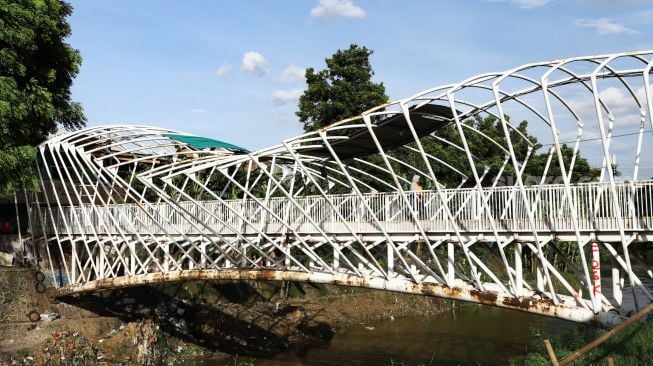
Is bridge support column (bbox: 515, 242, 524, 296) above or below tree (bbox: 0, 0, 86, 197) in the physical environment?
below

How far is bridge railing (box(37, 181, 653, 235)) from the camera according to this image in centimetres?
1486

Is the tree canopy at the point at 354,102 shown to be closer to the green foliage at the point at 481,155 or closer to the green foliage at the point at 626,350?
the green foliage at the point at 481,155

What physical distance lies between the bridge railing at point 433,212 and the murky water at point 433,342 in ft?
23.8

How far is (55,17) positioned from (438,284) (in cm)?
2291

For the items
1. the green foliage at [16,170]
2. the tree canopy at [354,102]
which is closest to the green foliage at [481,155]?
the tree canopy at [354,102]

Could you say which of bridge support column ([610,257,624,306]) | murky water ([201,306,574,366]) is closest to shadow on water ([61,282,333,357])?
murky water ([201,306,574,366])

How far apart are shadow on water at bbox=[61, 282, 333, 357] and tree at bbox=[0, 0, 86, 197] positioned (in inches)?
293

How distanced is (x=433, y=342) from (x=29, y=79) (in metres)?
23.8

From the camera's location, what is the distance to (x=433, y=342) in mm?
31625

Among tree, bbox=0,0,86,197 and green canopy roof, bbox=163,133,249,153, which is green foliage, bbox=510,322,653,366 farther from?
tree, bbox=0,0,86,197

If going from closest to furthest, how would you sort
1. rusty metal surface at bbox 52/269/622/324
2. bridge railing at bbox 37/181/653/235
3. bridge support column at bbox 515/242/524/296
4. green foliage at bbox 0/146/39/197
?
bridge railing at bbox 37/181/653/235, rusty metal surface at bbox 52/269/622/324, bridge support column at bbox 515/242/524/296, green foliage at bbox 0/146/39/197

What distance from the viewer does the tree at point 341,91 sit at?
138 ft

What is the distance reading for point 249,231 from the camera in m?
23.9

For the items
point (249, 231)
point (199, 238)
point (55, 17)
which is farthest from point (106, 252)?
point (55, 17)
